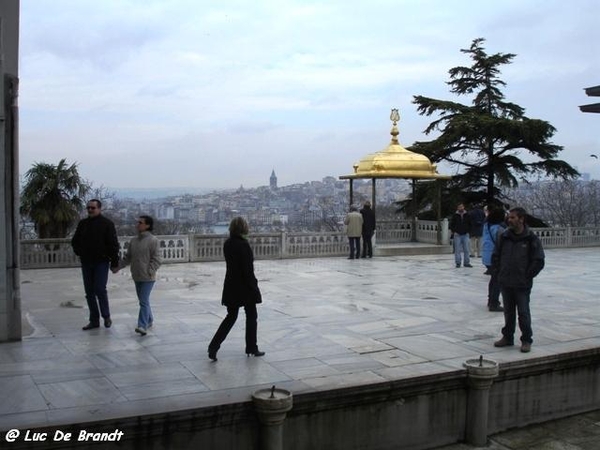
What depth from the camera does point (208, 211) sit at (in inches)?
1241

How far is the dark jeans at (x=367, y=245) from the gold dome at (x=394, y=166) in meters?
2.82

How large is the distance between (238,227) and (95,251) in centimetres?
253

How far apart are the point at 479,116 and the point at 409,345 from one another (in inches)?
856

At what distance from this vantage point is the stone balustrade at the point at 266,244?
15.5 metres

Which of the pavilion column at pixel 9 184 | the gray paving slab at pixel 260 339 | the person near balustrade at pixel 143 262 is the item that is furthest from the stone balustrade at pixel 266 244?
the pavilion column at pixel 9 184

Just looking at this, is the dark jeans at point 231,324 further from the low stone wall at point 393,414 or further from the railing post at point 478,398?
the railing post at point 478,398

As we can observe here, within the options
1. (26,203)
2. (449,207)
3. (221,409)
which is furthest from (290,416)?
(449,207)

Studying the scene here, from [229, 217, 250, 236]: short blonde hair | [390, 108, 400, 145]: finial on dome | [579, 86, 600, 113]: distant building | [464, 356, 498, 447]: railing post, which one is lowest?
[464, 356, 498, 447]: railing post

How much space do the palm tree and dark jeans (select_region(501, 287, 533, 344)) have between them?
12944 millimetres

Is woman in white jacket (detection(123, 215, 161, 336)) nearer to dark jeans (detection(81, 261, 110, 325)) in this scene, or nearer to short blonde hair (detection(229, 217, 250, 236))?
dark jeans (detection(81, 261, 110, 325))

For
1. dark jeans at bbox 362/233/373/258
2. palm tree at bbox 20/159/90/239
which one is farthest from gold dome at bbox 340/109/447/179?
palm tree at bbox 20/159/90/239

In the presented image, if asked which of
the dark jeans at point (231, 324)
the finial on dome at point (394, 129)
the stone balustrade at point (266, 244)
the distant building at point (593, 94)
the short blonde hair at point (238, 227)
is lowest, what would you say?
the dark jeans at point (231, 324)

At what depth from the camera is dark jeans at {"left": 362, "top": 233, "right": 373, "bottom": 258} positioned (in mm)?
18562

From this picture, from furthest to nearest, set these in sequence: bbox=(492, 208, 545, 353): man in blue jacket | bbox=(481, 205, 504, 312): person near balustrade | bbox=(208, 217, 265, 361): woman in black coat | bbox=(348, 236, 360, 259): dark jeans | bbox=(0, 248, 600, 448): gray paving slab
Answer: bbox=(348, 236, 360, 259): dark jeans → bbox=(481, 205, 504, 312): person near balustrade → bbox=(492, 208, 545, 353): man in blue jacket → bbox=(208, 217, 265, 361): woman in black coat → bbox=(0, 248, 600, 448): gray paving slab
